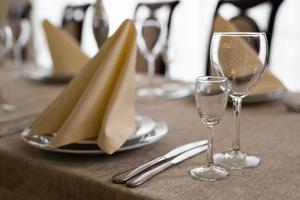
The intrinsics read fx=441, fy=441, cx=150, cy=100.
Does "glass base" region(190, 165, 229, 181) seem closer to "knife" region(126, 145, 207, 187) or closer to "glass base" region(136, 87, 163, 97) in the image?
"knife" region(126, 145, 207, 187)

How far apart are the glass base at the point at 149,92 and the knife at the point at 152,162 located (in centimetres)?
51

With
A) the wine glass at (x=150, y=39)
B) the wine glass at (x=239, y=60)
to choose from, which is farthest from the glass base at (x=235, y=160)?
the wine glass at (x=150, y=39)

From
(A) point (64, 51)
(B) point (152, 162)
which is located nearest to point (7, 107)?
(A) point (64, 51)

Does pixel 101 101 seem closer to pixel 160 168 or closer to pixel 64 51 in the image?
pixel 160 168

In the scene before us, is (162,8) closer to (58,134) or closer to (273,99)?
(273,99)

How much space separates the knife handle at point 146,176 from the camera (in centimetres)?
60

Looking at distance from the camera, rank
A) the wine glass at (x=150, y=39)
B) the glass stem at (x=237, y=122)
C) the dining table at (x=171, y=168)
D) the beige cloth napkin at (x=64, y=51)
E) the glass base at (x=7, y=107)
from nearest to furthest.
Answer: the dining table at (x=171, y=168) < the glass stem at (x=237, y=122) < the glass base at (x=7, y=107) < the wine glass at (x=150, y=39) < the beige cloth napkin at (x=64, y=51)

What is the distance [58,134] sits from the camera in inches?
27.8

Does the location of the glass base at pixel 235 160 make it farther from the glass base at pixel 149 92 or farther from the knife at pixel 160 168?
the glass base at pixel 149 92

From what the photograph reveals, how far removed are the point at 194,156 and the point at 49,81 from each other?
92 cm

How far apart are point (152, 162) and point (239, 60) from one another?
0.66ft

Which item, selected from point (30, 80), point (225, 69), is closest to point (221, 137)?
point (225, 69)

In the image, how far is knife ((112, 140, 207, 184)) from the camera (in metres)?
0.62

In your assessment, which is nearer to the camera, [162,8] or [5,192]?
[5,192]
